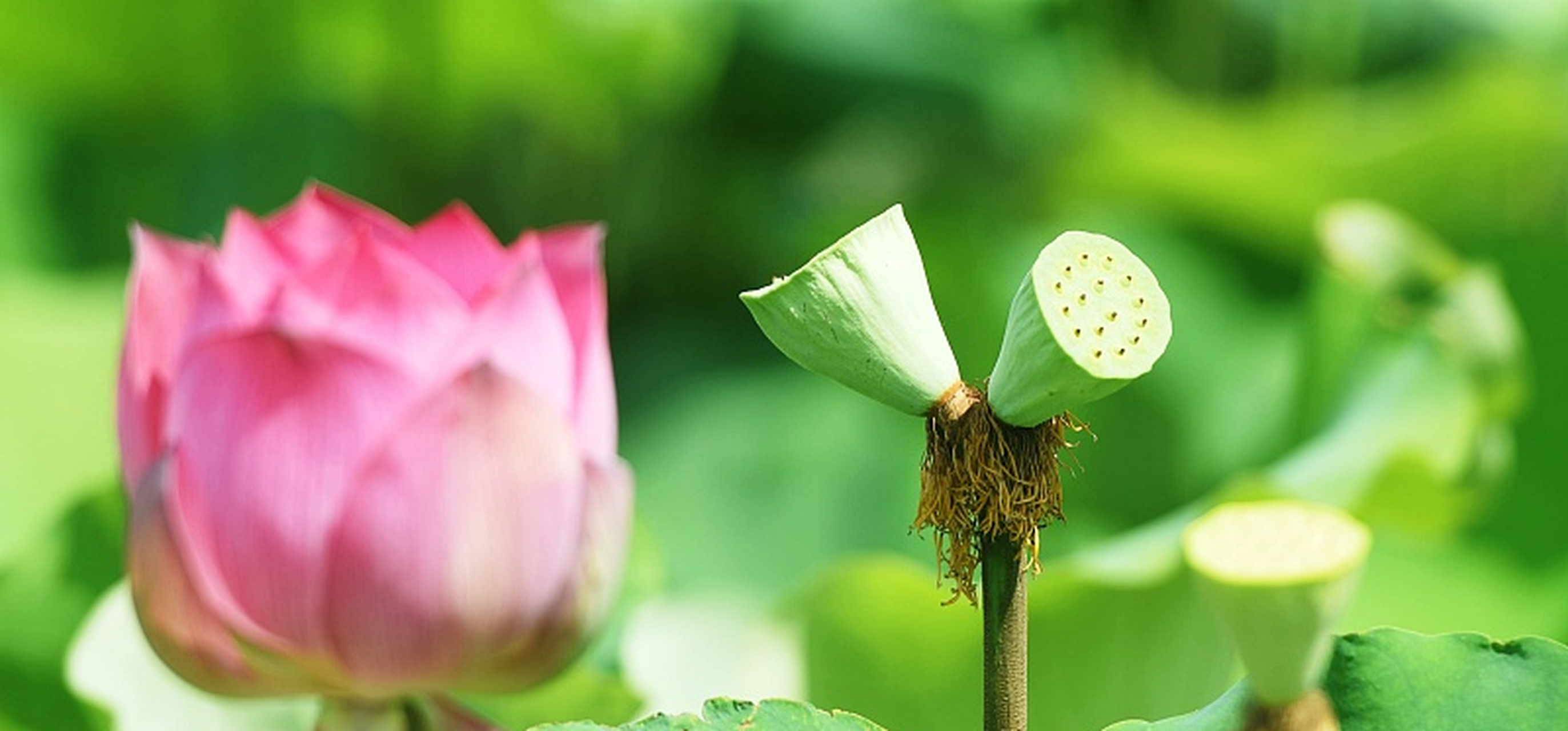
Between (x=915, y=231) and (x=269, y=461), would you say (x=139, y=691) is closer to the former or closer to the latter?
(x=269, y=461)

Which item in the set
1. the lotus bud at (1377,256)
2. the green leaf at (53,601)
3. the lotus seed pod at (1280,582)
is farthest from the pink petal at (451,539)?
the lotus bud at (1377,256)

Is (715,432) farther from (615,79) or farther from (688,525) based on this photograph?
(615,79)

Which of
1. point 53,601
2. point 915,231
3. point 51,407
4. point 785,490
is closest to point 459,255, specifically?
point 53,601

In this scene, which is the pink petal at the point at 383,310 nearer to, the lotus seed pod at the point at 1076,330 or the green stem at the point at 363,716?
the green stem at the point at 363,716

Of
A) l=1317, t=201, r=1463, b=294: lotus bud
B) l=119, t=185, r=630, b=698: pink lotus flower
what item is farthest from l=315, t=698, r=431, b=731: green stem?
l=1317, t=201, r=1463, b=294: lotus bud

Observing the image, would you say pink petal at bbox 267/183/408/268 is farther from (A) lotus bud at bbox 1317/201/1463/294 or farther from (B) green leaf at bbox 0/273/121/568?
(A) lotus bud at bbox 1317/201/1463/294

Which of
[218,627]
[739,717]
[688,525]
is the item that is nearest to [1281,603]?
[739,717]

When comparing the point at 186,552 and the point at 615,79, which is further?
the point at 615,79
